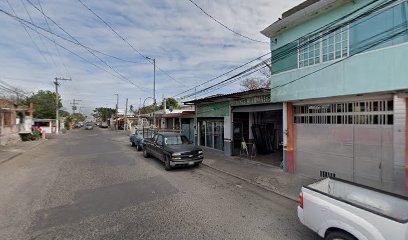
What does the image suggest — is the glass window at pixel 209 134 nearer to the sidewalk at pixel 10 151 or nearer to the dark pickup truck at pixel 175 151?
the dark pickup truck at pixel 175 151

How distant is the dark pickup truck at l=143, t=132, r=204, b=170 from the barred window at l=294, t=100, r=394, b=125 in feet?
15.6

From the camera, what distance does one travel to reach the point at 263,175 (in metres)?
8.26

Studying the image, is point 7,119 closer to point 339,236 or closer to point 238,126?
point 238,126

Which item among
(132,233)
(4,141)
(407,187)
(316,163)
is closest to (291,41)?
(316,163)

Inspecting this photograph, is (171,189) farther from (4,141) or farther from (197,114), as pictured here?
(4,141)

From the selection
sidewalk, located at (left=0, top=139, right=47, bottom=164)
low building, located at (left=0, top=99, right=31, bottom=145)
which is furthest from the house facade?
low building, located at (left=0, top=99, right=31, bottom=145)

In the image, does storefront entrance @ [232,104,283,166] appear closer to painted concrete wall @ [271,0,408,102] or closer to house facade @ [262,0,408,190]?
house facade @ [262,0,408,190]

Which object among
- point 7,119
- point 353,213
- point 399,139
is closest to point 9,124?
point 7,119

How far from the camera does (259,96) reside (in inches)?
398

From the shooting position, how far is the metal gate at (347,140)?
6.07 meters

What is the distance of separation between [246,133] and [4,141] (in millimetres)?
20617

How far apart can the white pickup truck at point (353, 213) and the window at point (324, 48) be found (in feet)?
15.5

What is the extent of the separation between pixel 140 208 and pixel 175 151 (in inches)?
156

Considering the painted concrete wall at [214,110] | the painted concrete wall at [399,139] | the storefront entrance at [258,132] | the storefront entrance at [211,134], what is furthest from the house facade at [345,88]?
the storefront entrance at [211,134]
